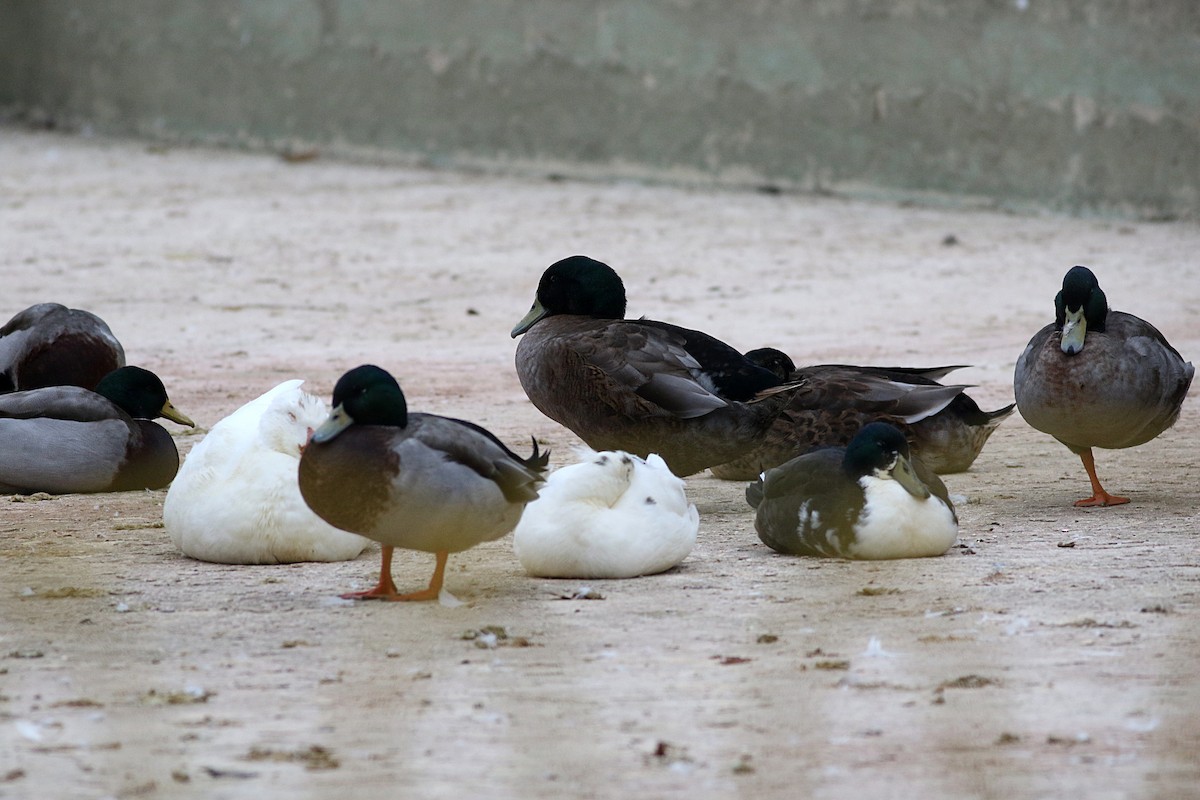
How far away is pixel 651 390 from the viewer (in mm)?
6215

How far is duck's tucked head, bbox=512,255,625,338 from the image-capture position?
676 centimetres

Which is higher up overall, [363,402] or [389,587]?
[363,402]

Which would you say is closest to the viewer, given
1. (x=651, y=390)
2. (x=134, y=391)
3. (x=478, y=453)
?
(x=478, y=453)

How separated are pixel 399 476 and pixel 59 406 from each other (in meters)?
2.61

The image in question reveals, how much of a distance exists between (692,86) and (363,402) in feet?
38.1

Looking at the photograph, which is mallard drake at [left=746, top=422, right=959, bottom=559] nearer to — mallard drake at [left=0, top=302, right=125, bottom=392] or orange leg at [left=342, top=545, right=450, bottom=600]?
orange leg at [left=342, top=545, right=450, bottom=600]

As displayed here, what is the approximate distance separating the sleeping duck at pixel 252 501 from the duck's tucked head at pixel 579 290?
155cm

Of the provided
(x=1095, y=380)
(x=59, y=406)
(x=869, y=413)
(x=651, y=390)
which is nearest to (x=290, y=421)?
(x=651, y=390)

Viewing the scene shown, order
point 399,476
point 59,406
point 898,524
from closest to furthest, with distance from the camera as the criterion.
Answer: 1. point 399,476
2. point 898,524
3. point 59,406

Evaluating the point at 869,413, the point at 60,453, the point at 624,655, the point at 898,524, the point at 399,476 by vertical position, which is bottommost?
the point at 60,453

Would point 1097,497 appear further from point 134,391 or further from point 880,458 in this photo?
point 134,391

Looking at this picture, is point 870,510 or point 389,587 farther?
point 870,510

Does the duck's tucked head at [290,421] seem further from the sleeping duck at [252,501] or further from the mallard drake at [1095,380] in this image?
the mallard drake at [1095,380]

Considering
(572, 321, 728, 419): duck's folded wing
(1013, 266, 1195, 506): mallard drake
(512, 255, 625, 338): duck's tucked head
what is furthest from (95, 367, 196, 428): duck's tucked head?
(1013, 266, 1195, 506): mallard drake
